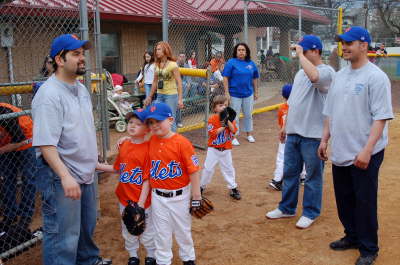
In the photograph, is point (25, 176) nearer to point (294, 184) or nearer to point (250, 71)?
point (294, 184)

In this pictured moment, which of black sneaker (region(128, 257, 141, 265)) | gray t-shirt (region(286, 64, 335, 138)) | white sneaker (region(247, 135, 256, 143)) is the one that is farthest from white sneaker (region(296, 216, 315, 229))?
white sneaker (region(247, 135, 256, 143))

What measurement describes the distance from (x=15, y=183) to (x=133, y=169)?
1.60 metres

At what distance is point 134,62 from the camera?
13.5 metres

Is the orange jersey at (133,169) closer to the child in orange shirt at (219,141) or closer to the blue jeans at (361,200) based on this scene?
the blue jeans at (361,200)

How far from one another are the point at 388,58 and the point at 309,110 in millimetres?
16890

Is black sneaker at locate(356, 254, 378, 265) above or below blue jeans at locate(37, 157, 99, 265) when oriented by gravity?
below

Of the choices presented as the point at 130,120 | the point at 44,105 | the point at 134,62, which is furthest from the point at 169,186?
the point at 134,62

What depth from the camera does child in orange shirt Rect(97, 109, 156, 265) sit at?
358 centimetres

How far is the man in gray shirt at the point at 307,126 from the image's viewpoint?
4.27 metres

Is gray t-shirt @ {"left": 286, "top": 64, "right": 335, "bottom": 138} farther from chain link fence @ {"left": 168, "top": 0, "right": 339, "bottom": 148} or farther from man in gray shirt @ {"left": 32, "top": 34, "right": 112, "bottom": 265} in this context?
chain link fence @ {"left": 168, "top": 0, "right": 339, "bottom": 148}

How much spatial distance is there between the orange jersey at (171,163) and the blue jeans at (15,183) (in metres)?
1.65

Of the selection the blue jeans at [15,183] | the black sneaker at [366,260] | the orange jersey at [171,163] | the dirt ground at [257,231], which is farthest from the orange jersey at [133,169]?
the black sneaker at [366,260]

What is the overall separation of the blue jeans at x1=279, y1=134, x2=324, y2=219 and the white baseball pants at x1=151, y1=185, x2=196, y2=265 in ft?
4.88

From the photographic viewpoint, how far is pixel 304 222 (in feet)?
15.2
